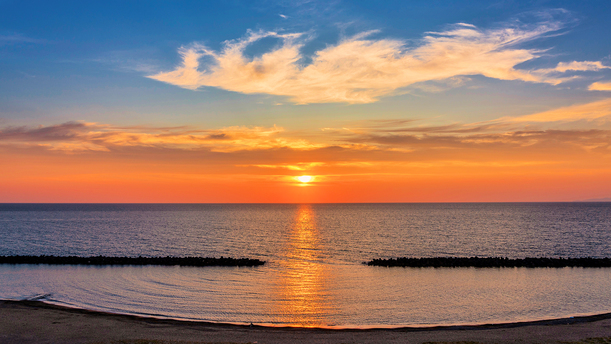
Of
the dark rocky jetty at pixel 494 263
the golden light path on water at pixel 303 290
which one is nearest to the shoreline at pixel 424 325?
the golden light path on water at pixel 303 290

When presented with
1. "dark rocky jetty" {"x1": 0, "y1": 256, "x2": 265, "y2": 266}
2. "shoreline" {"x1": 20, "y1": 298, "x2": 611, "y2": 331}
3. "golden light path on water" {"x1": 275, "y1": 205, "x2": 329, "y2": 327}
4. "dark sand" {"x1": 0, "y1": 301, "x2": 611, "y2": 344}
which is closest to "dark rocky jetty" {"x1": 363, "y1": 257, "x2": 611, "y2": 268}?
"golden light path on water" {"x1": 275, "y1": 205, "x2": 329, "y2": 327}

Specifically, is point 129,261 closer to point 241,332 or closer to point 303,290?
point 303,290

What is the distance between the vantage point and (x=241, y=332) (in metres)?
22.4

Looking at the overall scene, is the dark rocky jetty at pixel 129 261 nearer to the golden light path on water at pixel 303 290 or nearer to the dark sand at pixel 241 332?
the golden light path on water at pixel 303 290

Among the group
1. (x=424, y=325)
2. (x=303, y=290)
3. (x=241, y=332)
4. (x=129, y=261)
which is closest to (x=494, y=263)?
(x=303, y=290)

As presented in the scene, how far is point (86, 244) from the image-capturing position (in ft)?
238

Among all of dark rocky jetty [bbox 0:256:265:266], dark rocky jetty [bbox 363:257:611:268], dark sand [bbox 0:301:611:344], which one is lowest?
dark rocky jetty [bbox 0:256:265:266]

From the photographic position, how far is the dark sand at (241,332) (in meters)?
20.6

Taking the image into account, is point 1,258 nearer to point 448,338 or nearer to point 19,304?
point 19,304

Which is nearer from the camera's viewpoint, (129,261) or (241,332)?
(241,332)

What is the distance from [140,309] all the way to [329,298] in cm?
1448

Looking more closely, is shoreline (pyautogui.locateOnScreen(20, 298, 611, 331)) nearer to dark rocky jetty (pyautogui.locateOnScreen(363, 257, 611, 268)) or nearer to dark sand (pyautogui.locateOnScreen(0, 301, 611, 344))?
dark sand (pyautogui.locateOnScreen(0, 301, 611, 344))

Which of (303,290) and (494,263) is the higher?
(494,263)

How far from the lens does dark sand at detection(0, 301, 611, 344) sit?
67.5 feet
